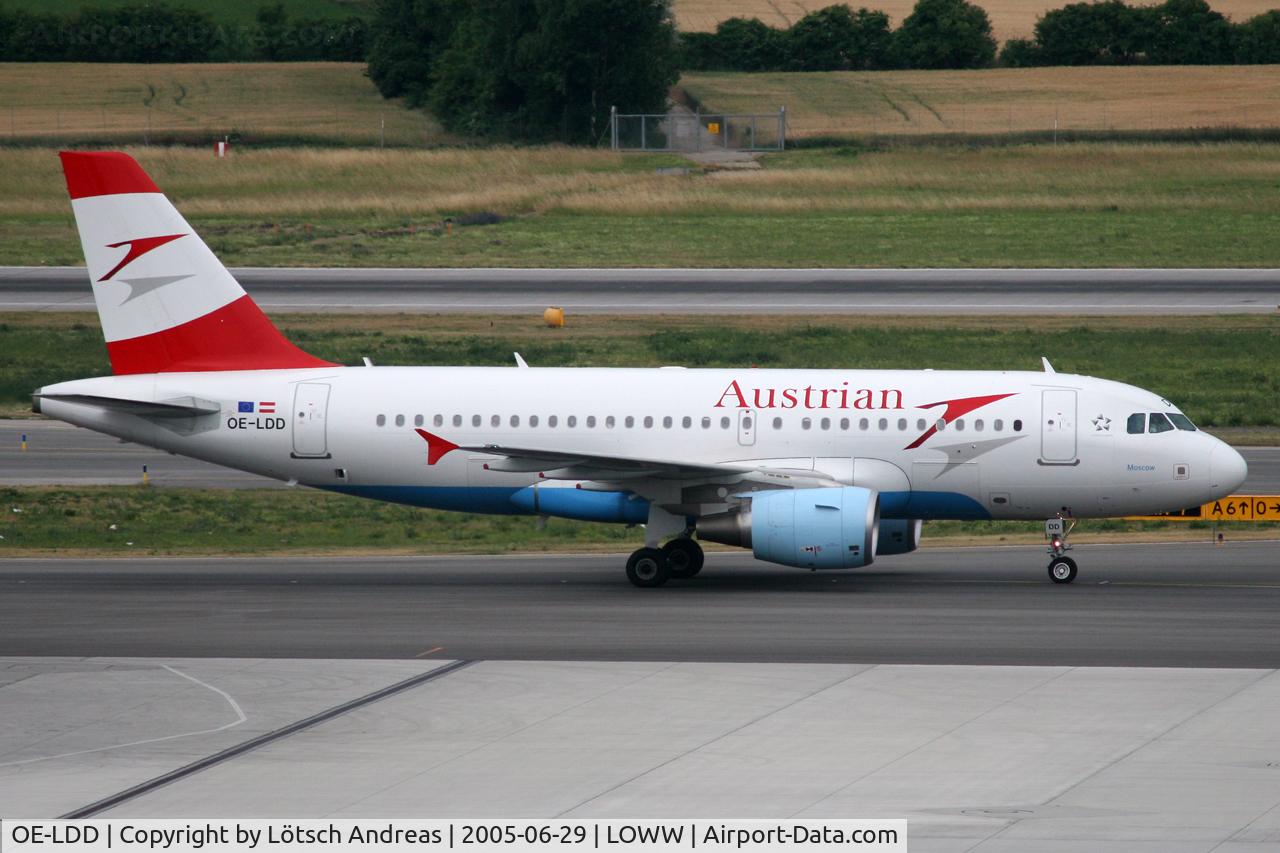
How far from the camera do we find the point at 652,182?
93062 millimetres

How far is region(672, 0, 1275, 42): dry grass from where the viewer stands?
138 metres

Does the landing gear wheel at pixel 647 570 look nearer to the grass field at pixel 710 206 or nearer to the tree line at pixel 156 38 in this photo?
the grass field at pixel 710 206

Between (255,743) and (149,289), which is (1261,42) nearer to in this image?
(149,289)

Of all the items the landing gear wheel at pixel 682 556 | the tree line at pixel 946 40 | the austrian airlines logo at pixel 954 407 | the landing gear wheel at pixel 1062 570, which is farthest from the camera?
the tree line at pixel 946 40

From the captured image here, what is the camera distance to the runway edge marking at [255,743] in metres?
18.1

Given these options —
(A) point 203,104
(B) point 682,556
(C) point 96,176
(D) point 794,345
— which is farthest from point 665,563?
(A) point 203,104

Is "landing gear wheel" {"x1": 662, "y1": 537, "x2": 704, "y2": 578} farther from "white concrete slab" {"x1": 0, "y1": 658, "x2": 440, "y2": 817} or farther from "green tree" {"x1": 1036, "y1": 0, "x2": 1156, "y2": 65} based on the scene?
"green tree" {"x1": 1036, "y1": 0, "x2": 1156, "y2": 65}

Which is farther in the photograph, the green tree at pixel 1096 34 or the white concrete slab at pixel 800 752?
the green tree at pixel 1096 34

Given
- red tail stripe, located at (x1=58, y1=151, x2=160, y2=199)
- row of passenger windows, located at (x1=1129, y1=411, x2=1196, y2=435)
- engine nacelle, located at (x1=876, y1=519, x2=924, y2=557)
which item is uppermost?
red tail stripe, located at (x1=58, y1=151, x2=160, y2=199)

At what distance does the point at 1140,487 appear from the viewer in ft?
102

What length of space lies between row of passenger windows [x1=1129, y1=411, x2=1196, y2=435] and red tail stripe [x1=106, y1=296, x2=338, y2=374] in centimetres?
1511

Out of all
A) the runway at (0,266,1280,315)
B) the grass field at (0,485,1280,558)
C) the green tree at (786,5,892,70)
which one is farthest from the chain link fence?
the grass field at (0,485,1280,558)

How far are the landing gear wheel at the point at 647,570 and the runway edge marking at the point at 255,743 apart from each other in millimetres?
6721

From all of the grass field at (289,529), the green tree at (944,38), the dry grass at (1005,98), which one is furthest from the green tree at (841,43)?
the grass field at (289,529)
